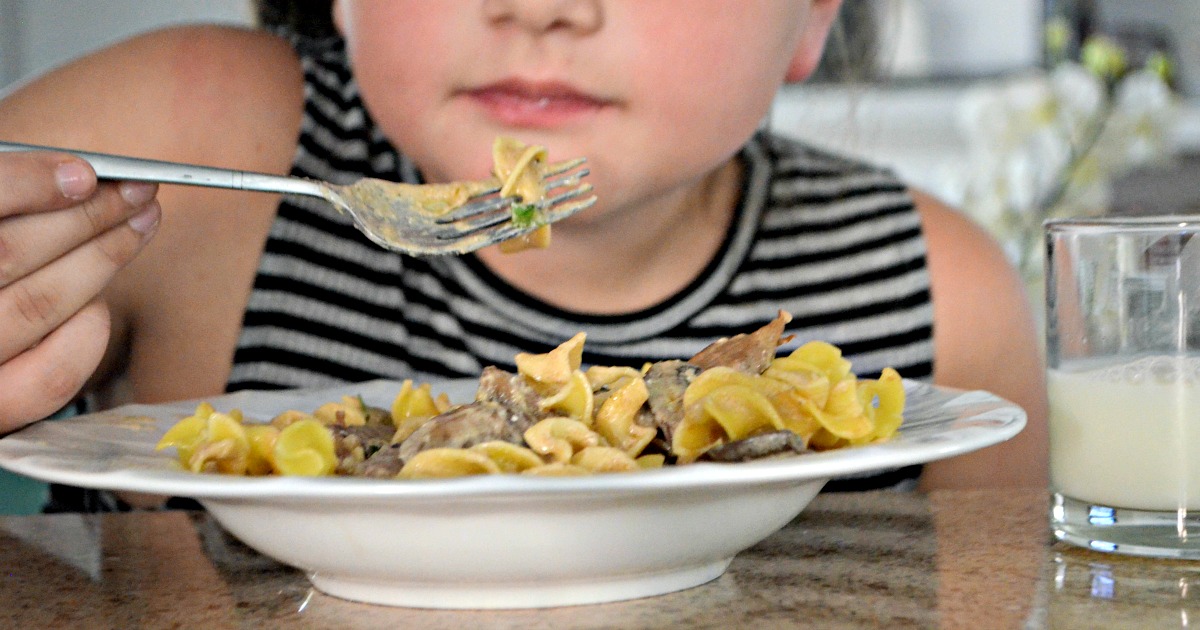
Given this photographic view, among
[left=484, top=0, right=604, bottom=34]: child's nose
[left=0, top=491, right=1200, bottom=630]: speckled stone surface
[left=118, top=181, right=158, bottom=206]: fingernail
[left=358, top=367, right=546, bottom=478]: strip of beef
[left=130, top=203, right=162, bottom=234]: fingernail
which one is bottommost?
[left=0, top=491, right=1200, bottom=630]: speckled stone surface

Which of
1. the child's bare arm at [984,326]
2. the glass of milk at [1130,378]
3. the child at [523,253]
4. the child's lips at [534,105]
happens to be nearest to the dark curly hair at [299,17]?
the child at [523,253]

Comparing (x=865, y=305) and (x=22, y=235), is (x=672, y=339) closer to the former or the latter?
(x=865, y=305)

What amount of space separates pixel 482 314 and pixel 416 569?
81 centimetres

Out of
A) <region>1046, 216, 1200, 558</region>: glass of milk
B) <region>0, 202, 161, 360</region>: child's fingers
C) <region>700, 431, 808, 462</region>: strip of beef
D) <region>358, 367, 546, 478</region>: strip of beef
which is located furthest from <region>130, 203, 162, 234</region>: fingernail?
<region>1046, 216, 1200, 558</region>: glass of milk

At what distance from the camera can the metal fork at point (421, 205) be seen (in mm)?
702

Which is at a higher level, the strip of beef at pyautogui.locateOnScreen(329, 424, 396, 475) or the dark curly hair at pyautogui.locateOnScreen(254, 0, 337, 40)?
the dark curly hair at pyautogui.locateOnScreen(254, 0, 337, 40)

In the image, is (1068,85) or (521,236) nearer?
(521,236)

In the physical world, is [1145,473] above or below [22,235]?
below

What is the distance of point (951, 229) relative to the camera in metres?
1.51

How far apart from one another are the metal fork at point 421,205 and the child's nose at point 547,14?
0.54 feet

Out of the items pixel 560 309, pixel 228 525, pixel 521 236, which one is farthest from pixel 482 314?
pixel 228 525

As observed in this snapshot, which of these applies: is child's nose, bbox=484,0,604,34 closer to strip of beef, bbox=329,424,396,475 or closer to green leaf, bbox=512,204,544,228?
green leaf, bbox=512,204,544,228

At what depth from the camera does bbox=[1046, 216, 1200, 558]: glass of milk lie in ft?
2.07

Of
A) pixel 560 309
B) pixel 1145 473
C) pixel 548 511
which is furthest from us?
pixel 560 309
